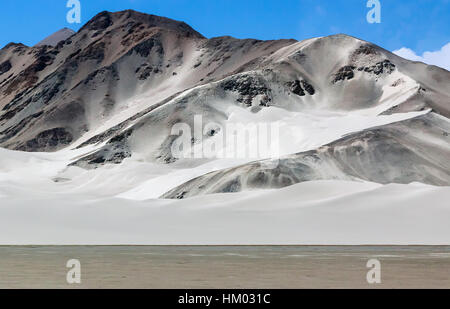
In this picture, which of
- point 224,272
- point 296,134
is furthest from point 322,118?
point 224,272

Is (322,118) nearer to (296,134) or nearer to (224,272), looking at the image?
(296,134)

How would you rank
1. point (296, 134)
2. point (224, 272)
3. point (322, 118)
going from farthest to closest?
1. point (322, 118)
2. point (296, 134)
3. point (224, 272)

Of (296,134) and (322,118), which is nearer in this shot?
(296,134)

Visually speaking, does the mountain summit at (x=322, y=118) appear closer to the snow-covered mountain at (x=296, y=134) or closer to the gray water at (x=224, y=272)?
the snow-covered mountain at (x=296, y=134)

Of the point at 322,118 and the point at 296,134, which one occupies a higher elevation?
the point at 322,118

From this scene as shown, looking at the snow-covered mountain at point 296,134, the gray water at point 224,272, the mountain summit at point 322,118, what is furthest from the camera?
the snow-covered mountain at point 296,134

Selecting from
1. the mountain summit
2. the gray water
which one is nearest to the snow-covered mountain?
the mountain summit

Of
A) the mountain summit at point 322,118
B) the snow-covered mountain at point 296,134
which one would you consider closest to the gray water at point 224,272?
the snow-covered mountain at point 296,134

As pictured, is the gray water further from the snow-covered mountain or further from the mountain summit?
the mountain summit

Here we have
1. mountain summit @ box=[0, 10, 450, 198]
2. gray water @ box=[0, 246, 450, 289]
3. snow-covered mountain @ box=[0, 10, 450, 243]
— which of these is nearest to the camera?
gray water @ box=[0, 246, 450, 289]

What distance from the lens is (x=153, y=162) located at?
144 meters

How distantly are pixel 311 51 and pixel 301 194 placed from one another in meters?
132

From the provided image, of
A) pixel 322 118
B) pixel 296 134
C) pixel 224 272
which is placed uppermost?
pixel 322 118
